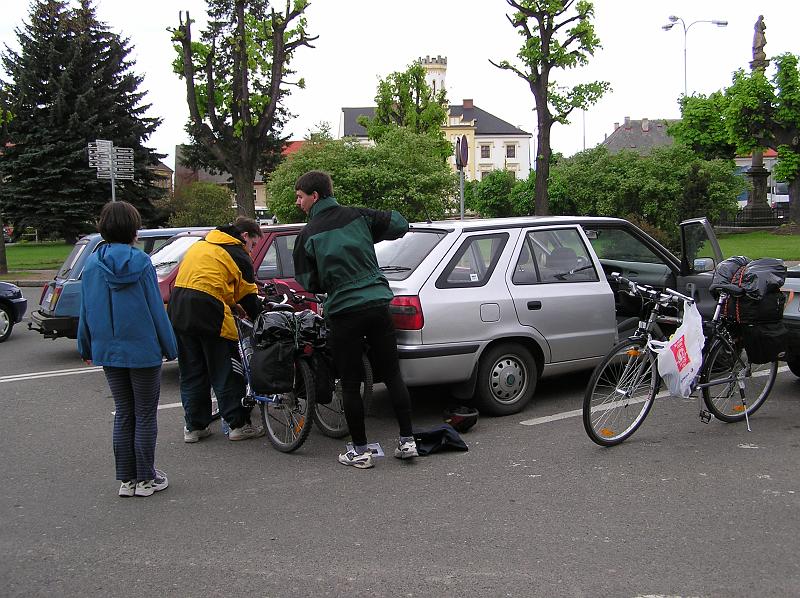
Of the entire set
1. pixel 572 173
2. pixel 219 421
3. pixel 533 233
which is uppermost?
pixel 572 173

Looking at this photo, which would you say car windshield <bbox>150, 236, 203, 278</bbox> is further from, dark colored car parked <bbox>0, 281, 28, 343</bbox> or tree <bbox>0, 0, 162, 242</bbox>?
tree <bbox>0, 0, 162, 242</bbox>

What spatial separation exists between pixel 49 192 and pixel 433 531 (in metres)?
43.0

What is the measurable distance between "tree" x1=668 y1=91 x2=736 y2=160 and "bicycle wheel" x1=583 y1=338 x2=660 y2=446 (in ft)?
141

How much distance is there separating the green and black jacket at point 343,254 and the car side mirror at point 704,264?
3365 mm

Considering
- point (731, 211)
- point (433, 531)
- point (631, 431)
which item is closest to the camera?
point (433, 531)

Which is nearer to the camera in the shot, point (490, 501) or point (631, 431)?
point (490, 501)

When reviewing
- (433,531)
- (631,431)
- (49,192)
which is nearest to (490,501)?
(433,531)

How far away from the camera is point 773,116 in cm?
4112

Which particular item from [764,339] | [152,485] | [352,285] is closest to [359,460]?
[352,285]

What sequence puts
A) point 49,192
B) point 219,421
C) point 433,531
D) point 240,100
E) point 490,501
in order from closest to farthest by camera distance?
point 433,531
point 490,501
point 219,421
point 240,100
point 49,192

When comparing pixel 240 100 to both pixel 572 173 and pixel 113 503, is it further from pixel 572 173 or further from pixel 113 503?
pixel 113 503

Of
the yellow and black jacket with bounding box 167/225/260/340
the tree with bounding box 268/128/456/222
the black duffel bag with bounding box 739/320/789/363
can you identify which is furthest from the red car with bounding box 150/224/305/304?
the tree with bounding box 268/128/456/222

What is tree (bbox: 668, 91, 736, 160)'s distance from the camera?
4534 centimetres

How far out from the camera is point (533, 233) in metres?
7.02
